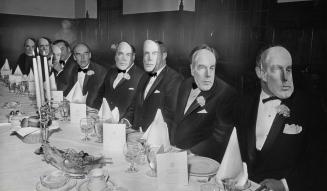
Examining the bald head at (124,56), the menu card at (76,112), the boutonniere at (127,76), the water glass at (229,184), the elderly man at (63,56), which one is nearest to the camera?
the water glass at (229,184)

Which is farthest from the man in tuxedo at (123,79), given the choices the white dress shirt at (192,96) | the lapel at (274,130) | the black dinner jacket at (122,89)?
the lapel at (274,130)

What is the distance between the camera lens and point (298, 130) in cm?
212

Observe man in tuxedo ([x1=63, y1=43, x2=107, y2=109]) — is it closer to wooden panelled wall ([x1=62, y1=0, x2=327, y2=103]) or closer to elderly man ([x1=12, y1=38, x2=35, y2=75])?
elderly man ([x1=12, y1=38, x2=35, y2=75])

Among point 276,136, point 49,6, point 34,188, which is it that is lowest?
point 34,188

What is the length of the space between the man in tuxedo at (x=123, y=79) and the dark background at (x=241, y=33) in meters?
0.16

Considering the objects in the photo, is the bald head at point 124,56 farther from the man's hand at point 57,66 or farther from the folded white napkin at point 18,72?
the folded white napkin at point 18,72

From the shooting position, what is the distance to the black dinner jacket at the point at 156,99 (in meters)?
3.05

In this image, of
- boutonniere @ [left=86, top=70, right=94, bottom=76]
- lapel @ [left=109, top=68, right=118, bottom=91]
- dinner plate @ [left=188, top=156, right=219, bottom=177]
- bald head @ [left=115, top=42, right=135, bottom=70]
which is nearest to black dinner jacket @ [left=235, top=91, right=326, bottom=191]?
dinner plate @ [left=188, top=156, right=219, bottom=177]

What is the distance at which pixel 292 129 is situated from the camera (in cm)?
215

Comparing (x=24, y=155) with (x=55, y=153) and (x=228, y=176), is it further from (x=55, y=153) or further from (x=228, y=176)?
(x=228, y=176)

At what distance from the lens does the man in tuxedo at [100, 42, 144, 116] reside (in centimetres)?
361

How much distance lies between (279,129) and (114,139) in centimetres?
116

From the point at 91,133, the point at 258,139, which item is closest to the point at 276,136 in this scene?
the point at 258,139

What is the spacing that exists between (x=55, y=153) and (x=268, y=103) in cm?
146
